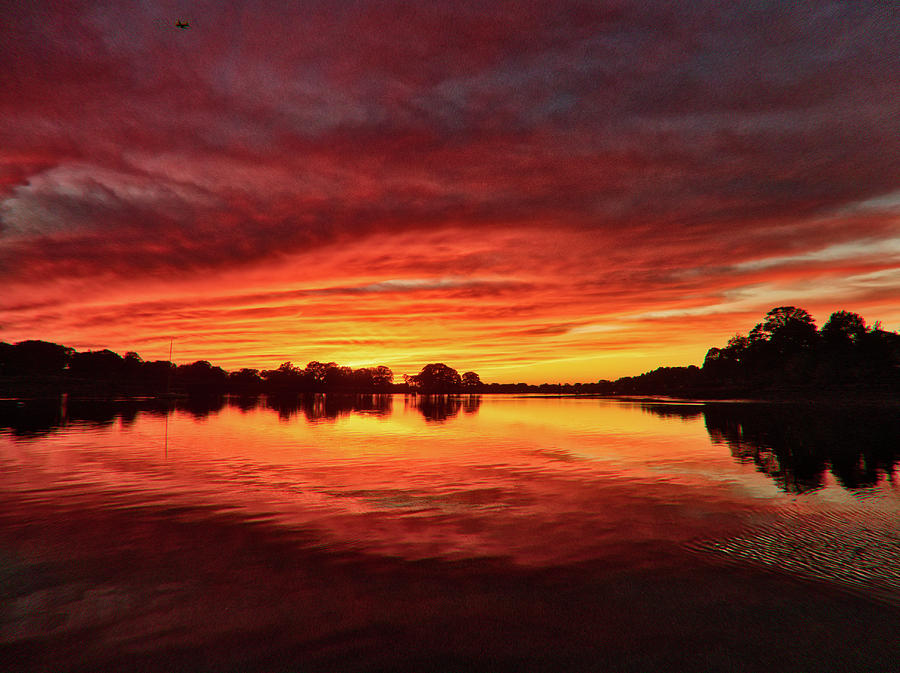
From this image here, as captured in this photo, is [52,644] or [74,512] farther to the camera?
[74,512]

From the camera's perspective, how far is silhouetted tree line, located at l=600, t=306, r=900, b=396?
376 feet

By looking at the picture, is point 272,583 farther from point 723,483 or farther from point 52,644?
point 723,483

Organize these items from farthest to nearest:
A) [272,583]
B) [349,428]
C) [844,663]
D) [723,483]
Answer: [349,428]
[723,483]
[272,583]
[844,663]

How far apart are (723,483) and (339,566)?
17.9 metres

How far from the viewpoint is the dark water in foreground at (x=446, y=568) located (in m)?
7.53

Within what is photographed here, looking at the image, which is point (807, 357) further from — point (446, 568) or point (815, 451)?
point (446, 568)

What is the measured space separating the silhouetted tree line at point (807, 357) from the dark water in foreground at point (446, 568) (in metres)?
119

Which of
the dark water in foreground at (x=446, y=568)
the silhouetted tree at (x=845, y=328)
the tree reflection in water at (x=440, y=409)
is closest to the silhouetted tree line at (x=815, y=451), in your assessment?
the dark water in foreground at (x=446, y=568)

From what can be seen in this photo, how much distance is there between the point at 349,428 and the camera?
159 feet

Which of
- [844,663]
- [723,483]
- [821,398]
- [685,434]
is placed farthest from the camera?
[821,398]

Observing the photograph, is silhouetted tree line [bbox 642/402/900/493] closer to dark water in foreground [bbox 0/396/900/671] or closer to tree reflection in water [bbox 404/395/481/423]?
dark water in foreground [bbox 0/396/900/671]

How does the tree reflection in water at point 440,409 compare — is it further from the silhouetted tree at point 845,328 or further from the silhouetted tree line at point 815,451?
the silhouetted tree at point 845,328

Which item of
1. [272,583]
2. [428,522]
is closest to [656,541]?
[428,522]

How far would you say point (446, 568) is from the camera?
11.0 metres
